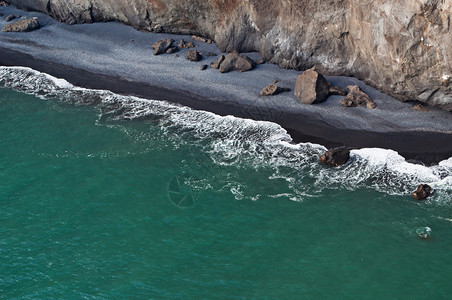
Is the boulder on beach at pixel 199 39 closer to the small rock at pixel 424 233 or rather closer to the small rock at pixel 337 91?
the small rock at pixel 337 91

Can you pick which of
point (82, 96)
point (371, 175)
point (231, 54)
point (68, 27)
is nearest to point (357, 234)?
point (371, 175)

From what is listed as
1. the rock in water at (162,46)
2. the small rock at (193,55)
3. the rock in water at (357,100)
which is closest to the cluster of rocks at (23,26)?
the rock in water at (162,46)

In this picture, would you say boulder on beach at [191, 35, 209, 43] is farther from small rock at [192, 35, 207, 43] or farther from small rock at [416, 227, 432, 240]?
small rock at [416, 227, 432, 240]

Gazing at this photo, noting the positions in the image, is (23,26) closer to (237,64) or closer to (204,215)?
(237,64)

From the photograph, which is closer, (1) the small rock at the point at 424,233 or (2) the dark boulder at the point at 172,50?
(1) the small rock at the point at 424,233

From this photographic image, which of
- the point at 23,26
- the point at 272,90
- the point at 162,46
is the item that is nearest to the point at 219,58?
the point at 162,46

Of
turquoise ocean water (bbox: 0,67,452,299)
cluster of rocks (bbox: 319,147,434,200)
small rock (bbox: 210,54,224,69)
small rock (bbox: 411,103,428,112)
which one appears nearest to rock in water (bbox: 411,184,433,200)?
turquoise ocean water (bbox: 0,67,452,299)

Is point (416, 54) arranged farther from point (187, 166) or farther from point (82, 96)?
point (82, 96)
